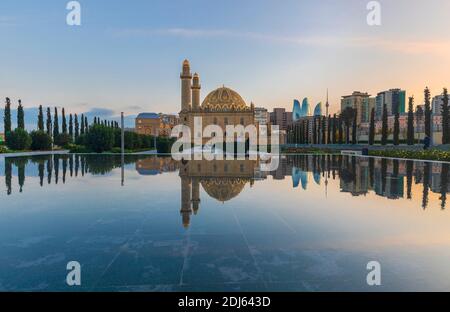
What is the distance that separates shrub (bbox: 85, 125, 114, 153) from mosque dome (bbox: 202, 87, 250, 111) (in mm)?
32641

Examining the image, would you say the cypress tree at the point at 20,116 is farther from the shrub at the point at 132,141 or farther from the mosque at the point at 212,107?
the mosque at the point at 212,107

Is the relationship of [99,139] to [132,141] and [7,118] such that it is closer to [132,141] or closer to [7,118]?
[132,141]

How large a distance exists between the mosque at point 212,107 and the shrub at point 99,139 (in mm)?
31617

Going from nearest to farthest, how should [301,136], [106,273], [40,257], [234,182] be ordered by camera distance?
[106,273] → [40,257] → [234,182] → [301,136]

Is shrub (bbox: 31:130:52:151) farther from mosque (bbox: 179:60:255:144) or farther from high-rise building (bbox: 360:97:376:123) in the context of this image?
high-rise building (bbox: 360:97:376:123)

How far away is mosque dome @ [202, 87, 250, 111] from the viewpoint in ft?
206

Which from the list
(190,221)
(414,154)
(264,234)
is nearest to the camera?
(264,234)

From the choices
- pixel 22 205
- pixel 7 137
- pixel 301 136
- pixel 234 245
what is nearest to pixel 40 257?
pixel 234 245

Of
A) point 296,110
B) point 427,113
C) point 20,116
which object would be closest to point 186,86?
point 20,116

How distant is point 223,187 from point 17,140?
33170 mm

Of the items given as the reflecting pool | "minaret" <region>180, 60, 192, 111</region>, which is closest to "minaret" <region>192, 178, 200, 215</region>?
the reflecting pool
